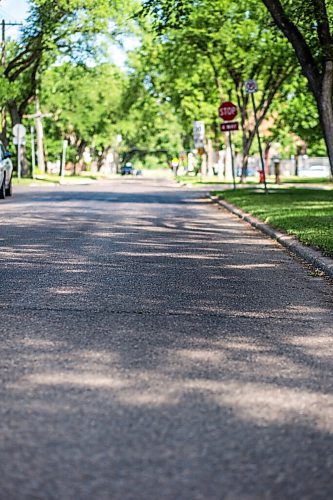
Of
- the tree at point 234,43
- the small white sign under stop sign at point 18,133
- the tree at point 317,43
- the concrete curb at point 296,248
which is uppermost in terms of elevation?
the tree at point 234,43

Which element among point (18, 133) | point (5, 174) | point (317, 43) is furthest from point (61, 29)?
point (317, 43)

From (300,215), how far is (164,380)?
14.0 m

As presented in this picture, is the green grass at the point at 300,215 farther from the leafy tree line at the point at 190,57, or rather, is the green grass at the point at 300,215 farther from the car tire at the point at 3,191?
the car tire at the point at 3,191

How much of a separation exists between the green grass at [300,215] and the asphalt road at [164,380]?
234 cm

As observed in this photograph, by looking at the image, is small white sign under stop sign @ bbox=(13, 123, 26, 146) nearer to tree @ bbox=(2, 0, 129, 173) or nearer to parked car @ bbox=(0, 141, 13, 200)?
tree @ bbox=(2, 0, 129, 173)

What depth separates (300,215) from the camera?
63.3 feet

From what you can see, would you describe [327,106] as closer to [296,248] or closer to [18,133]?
[296,248]

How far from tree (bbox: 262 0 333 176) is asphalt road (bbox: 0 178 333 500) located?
41.0ft

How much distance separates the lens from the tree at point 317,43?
912 inches

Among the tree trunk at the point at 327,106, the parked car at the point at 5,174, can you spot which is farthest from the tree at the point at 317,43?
the parked car at the point at 5,174

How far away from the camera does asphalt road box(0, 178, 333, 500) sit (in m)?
3.95

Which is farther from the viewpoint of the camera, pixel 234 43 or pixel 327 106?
pixel 234 43

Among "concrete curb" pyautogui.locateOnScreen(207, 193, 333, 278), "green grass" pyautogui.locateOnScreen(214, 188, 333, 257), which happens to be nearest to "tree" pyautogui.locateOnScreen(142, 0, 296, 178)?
"green grass" pyautogui.locateOnScreen(214, 188, 333, 257)

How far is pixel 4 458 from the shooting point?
4125mm
